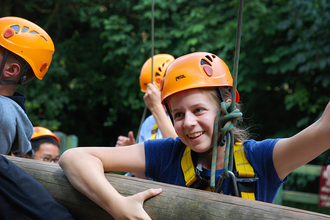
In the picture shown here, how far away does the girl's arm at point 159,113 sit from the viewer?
2641mm

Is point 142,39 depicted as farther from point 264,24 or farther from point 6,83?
point 6,83

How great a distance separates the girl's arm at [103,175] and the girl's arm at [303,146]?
0.55 m

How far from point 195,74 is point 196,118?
0.77 ft

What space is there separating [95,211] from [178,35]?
597cm

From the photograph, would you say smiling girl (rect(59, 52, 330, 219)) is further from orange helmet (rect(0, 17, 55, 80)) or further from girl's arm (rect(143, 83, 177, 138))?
orange helmet (rect(0, 17, 55, 80))

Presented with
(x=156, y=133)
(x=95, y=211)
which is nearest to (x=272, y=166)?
(x=95, y=211)

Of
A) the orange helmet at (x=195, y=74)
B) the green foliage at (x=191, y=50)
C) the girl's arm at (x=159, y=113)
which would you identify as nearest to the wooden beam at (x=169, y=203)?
the orange helmet at (x=195, y=74)

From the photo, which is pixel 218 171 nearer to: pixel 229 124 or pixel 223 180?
pixel 223 180

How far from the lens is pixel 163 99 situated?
71.1 inches

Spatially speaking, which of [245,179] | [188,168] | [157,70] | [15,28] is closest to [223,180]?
[245,179]

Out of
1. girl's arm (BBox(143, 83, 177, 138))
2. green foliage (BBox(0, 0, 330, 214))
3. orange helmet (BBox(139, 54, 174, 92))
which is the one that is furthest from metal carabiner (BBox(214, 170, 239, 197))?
green foliage (BBox(0, 0, 330, 214))

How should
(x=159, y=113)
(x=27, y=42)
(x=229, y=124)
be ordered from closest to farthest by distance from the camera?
(x=229, y=124) < (x=27, y=42) < (x=159, y=113)

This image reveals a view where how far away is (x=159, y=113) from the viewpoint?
2.76 m

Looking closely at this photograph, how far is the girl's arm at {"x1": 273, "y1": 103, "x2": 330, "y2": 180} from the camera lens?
128 centimetres
